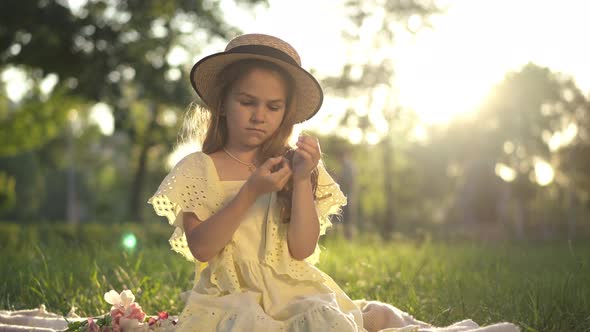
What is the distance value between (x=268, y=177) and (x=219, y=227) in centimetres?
31

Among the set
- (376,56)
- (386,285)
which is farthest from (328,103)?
(386,285)

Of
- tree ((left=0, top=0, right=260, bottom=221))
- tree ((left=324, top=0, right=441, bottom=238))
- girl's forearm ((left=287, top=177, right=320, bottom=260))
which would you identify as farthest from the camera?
tree ((left=324, top=0, right=441, bottom=238))

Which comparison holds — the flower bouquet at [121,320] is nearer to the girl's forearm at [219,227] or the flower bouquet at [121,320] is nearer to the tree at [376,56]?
the girl's forearm at [219,227]

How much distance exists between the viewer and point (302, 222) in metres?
3.31

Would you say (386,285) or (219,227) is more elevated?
(219,227)

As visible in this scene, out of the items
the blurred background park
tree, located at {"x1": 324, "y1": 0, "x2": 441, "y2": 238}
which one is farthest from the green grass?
tree, located at {"x1": 324, "y1": 0, "x2": 441, "y2": 238}

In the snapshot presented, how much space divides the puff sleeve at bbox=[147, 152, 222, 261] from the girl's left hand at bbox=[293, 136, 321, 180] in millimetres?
443

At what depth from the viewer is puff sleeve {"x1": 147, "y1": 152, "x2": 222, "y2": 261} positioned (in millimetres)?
3330

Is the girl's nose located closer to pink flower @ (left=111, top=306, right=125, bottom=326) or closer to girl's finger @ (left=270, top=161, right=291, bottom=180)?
girl's finger @ (left=270, top=161, right=291, bottom=180)

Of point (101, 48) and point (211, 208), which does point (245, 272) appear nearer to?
point (211, 208)

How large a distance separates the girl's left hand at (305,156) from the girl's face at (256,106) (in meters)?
0.24

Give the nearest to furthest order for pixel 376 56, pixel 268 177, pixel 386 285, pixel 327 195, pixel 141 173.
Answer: pixel 268 177 → pixel 327 195 → pixel 386 285 → pixel 376 56 → pixel 141 173

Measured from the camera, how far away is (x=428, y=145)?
51.1 m

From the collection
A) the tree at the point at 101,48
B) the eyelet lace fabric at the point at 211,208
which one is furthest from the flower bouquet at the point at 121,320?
the tree at the point at 101,48
